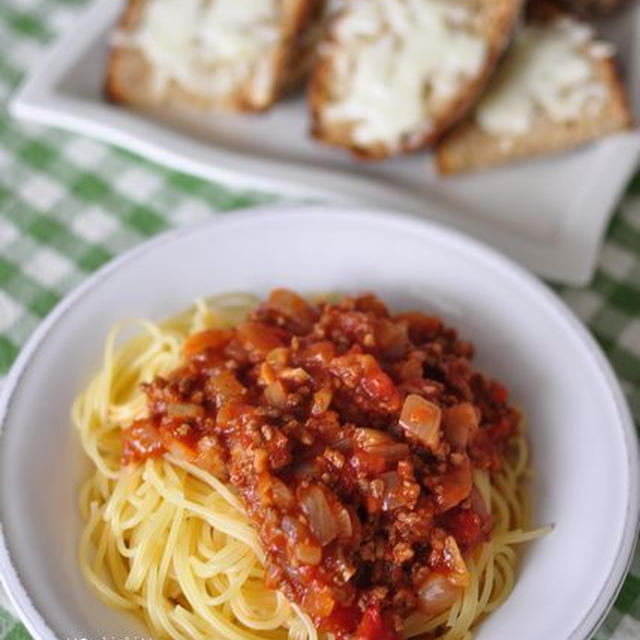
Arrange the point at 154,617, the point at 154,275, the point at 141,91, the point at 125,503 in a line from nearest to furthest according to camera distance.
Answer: the point at 154,617 < the point at 125,503 < the point at 154,275 < the point at 141,91

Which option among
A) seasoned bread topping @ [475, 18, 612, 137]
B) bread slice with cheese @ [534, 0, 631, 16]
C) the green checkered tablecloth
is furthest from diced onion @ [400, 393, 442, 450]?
bread slice with cheese @ [534, 0, 631, 16]

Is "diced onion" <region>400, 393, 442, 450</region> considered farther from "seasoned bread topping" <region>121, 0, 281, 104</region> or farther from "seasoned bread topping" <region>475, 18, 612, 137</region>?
"seasoned bread topping" <region>121, 0, 281, 104</region>

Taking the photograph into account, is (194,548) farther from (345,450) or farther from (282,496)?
(345,450)

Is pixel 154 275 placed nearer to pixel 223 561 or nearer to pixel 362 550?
pixel 223 561

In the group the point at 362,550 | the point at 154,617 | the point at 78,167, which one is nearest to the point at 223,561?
the point at 154,617

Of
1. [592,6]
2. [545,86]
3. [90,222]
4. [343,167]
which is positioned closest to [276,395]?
[90,222]
